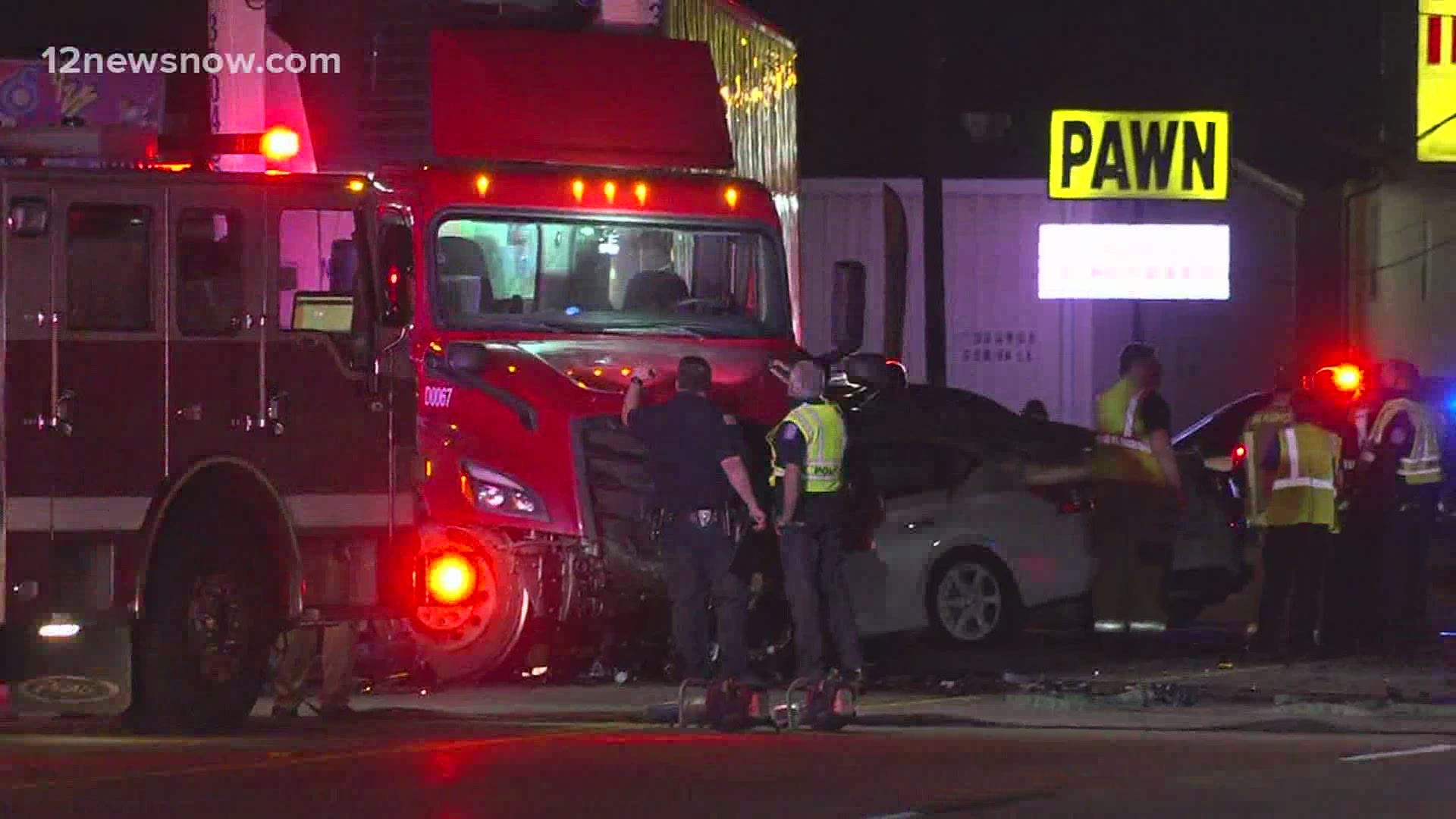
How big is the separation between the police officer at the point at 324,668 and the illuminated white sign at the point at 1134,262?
2309 centimetres

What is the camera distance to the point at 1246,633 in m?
19.5

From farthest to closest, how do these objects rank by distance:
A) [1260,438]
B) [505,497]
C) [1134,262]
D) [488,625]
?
[1134,262] → [1260,438] → [488,625] → [505,497]

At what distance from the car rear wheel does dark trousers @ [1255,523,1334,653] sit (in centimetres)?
169

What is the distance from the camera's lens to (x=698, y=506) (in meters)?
14.2

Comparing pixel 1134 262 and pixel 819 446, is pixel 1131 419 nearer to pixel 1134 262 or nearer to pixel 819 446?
pixel 819 446

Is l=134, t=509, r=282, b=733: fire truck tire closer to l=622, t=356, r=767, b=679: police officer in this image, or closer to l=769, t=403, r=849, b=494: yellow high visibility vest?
l=622, t=356, r=767, b=679: police officer

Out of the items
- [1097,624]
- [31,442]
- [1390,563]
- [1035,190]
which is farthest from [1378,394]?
Answer: [1035,190]

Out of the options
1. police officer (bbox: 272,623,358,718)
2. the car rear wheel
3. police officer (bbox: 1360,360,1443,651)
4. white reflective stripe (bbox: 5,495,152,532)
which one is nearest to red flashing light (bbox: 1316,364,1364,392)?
police officer (bbox: 1360,360,1443,651)

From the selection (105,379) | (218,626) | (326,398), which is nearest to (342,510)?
(326,398)

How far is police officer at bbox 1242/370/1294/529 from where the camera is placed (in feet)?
60.4

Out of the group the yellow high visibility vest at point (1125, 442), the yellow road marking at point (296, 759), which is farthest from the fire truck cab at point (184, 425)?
the yellow high visibility vest at point (1125, 442)

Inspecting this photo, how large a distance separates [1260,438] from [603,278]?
4871mm

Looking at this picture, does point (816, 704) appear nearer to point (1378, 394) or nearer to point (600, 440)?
point (600, 440)

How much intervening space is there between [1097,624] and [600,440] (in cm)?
453
